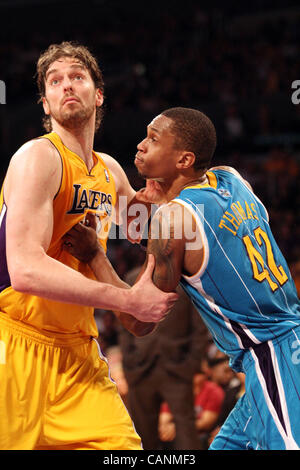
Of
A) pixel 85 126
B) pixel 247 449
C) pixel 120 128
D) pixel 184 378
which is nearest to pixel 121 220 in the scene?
pixel 85 126

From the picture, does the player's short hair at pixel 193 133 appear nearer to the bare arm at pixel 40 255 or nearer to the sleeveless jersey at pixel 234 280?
the sleeveless jersey at pixel 234 280

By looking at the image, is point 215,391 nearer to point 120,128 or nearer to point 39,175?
point 39,175

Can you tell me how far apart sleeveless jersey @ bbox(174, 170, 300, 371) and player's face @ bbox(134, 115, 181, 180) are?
0.25 meters

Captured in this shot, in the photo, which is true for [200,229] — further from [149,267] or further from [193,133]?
[193,133]

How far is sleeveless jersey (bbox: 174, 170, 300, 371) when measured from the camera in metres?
3.02

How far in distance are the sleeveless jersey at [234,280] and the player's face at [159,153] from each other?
0.81ft

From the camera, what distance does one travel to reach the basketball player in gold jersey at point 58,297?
305cm

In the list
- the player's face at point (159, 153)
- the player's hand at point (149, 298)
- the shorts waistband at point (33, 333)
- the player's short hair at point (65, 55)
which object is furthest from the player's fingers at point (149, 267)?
the player's short hair at point (65, 55)

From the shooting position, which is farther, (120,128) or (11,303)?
(120,128)

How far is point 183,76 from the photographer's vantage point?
1569 cm

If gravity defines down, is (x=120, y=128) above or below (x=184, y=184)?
above

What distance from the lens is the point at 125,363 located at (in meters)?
6.32

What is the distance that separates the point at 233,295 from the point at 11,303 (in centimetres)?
115

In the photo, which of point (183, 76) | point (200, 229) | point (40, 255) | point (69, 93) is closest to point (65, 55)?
point (69, 93)
